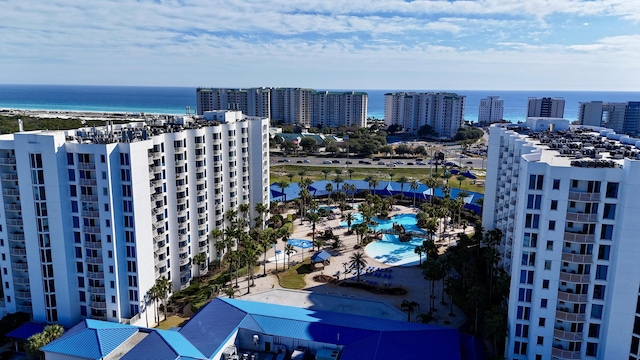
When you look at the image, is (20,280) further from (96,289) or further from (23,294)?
(96,289)

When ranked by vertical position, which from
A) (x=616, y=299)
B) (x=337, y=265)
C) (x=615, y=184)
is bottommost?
(x=337, y=265)

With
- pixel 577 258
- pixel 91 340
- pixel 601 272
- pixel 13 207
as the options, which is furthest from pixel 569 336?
pixel 13 207

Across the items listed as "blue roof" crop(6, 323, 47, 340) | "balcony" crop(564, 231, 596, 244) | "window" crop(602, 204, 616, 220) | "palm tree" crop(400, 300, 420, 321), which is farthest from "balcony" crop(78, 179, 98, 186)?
"window" crop(602, 204, 616, 220)

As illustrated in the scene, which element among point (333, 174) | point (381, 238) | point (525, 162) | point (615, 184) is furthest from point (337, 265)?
point (333, 174)

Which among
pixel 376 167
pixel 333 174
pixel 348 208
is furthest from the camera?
pixel 376 167

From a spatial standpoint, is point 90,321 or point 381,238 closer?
point 90,321

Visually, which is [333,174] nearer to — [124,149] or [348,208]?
[348,208]
